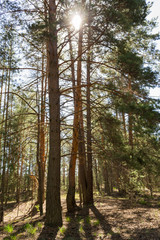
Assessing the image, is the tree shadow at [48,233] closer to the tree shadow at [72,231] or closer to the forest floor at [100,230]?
the forest floor at [100,230]

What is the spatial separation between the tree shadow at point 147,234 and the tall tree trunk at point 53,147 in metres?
2.25

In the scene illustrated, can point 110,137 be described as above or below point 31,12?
below

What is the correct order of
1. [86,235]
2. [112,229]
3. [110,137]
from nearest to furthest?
[86,235] → [112,229] → [110,137]

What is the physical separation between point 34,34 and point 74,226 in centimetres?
627

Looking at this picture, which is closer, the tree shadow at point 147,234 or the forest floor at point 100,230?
the tree shadow at point 147,234

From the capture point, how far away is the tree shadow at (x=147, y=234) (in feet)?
16.4

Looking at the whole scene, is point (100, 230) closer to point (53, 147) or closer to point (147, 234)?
point (147, 234)

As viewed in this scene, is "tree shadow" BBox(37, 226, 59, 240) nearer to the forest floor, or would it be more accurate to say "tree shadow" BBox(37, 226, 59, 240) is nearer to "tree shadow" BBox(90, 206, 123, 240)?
the forest floor

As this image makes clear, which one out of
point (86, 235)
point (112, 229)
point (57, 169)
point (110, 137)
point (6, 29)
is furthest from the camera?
point (110, 137)

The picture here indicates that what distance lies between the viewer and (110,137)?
8141mm

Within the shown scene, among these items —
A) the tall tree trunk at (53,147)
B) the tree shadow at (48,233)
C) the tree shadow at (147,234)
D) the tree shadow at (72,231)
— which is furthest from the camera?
the tall tree trunk at (53,147)

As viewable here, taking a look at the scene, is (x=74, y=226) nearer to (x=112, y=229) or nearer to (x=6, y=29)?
(x=112, y=229)

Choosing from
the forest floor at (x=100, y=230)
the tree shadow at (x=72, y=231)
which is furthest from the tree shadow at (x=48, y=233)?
the tree shadow at (x=72, y=231)

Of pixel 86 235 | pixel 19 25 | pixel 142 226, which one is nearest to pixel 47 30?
pixel 19 25
